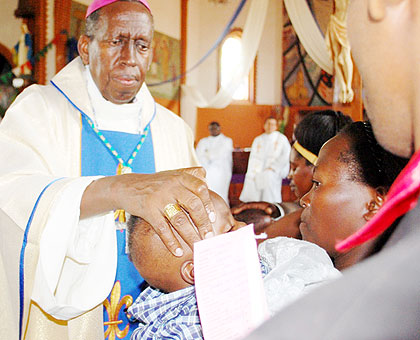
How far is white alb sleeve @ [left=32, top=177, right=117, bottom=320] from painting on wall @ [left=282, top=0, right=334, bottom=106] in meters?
14.3

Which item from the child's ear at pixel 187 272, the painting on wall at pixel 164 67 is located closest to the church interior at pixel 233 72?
the painting on wall at pixel 164 67

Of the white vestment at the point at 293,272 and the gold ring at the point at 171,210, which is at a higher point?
the gold ring at the point at 171,210

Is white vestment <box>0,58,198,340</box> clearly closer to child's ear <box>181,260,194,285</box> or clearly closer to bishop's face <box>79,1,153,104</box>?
bishop's face <box>79,1,153,104</box>

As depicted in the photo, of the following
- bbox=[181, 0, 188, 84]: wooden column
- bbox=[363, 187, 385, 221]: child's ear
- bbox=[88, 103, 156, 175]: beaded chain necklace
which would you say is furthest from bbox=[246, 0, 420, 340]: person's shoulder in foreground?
bbox=[181, 0, 188, 84]: wooden column

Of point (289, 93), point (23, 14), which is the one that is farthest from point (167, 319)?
point (289, 93)

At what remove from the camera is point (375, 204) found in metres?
1.35

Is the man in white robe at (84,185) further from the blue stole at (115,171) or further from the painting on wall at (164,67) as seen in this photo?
the painting on wall at (164,67)

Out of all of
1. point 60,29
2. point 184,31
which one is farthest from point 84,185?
point 184,31

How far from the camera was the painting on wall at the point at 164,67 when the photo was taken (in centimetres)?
1370

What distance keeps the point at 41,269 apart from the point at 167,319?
0.51 meters

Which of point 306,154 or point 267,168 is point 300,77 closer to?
point 267,168

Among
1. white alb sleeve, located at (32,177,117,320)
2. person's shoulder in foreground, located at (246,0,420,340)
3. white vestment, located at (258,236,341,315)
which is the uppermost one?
person's shoulder in foreground, located at (246,0,420,340)

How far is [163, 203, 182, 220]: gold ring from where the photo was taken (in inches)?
51.6

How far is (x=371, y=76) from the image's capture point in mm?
725
